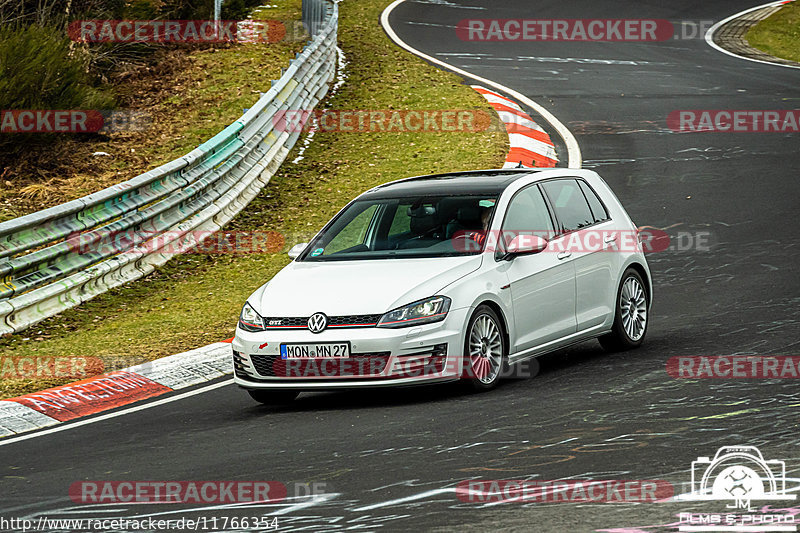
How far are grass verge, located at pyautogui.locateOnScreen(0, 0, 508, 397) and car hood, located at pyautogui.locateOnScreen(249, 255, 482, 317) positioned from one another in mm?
2006

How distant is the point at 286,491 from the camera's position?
6164mm

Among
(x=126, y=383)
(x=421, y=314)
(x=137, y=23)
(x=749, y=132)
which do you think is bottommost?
(x=126, y=383)

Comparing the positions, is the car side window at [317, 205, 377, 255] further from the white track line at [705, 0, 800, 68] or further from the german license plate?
the white track line at [705, 0, 800, 68]

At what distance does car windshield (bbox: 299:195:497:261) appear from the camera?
898cm

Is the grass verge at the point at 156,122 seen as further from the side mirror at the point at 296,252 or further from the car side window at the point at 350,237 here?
the car side window at the point at 350,237

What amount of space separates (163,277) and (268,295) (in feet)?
16.3

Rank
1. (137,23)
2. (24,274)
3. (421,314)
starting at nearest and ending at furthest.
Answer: (421,314)
(24,274)
(137,23)

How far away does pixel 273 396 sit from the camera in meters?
8.76

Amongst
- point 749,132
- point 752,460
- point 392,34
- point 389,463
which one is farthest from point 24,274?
point 392,34

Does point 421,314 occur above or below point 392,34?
below

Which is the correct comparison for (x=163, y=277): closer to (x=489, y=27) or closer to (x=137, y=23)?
(x=137, y=23)
